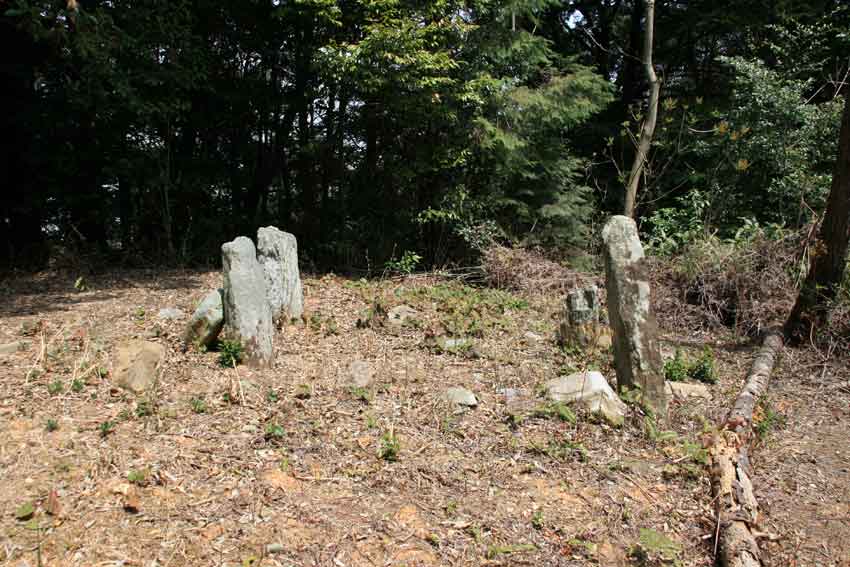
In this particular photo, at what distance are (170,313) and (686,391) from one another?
560 cm

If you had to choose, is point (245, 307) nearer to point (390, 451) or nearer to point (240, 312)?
point (240, 312)

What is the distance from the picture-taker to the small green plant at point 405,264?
31.4 feet

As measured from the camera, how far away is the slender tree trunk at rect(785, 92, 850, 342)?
21.8 ft

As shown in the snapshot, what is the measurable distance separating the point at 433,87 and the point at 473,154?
1.55 meters

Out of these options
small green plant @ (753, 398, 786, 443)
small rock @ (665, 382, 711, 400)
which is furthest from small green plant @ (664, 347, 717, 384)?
small green plant @ (753, 398, 786, 443)

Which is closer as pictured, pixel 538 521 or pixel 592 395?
pixel 538 521

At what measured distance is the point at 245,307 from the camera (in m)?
5.07

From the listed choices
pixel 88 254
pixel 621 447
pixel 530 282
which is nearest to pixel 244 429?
pixel 621 447

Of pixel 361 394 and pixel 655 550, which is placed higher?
pixel 361 394

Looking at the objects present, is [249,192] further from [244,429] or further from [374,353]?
[244,429]

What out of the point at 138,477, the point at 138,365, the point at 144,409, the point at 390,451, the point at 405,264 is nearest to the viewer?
the point at 138,477

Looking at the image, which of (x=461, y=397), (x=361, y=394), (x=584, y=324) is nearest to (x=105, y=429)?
(x=361, y=394)

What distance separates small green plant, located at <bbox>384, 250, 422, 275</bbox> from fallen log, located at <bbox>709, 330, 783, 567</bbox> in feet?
18.3

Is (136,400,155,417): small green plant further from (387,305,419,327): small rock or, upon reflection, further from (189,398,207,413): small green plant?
(387,305,419,327): small rock
